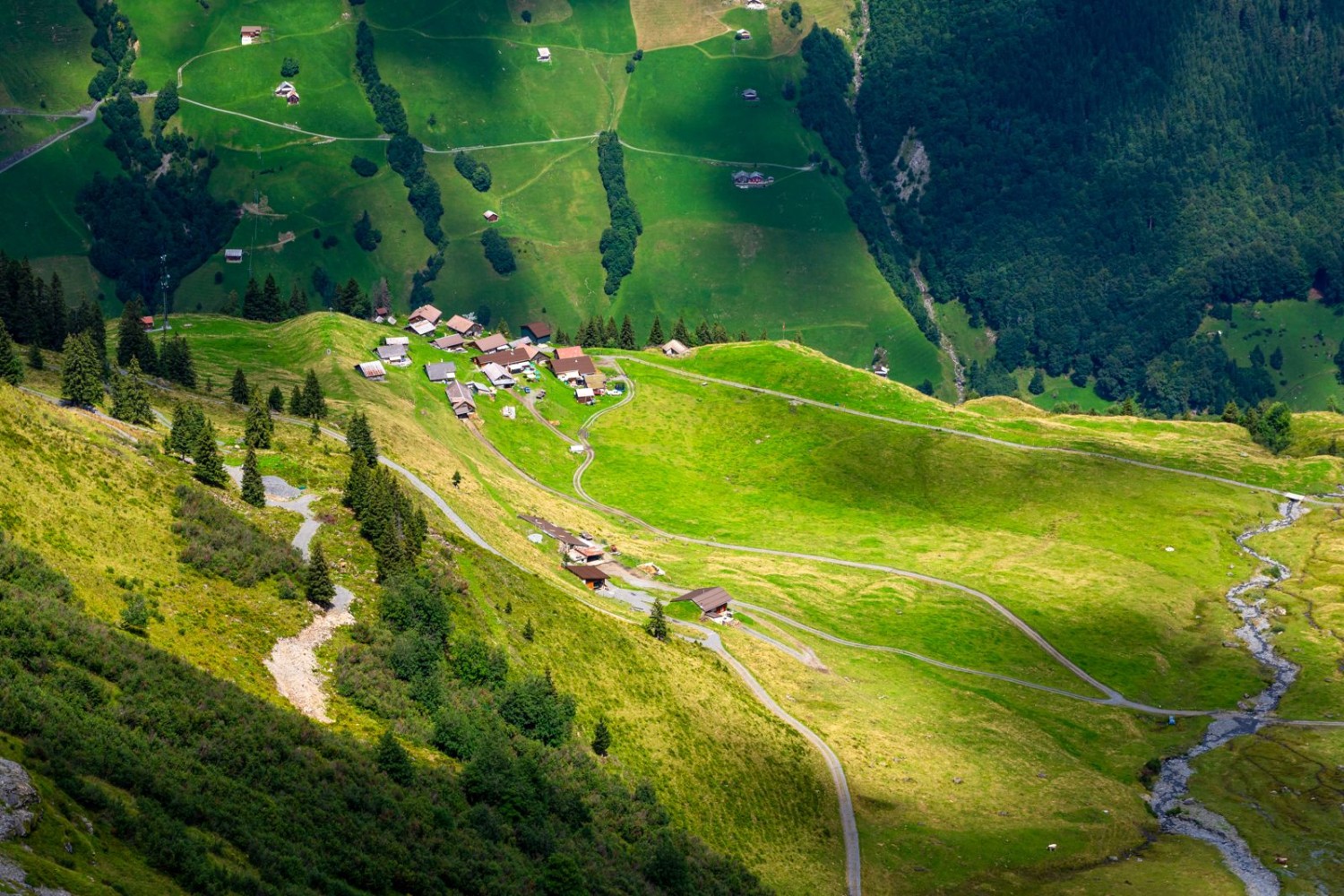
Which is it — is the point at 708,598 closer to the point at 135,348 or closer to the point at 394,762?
the point at 394,762

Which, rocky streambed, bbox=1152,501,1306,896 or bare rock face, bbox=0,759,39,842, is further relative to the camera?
rocky streambed, bbox=1152,501,1306,896

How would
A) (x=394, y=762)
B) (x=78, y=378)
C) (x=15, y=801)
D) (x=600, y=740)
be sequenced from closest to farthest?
1. (x=15, y=801)
2. (x=394, y=762)
3. (x=600, y=740)
4. (x=78, y=378)

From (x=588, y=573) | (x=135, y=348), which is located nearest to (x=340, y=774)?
(x=588, y=573)

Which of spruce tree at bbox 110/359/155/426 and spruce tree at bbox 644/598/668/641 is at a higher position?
spruce tree at bbox 110/359/155/426

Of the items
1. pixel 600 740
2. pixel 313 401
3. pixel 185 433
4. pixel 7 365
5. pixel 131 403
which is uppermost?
pixel 7 365

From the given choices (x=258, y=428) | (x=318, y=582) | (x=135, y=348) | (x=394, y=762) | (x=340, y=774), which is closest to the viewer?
(x=340, y=774)

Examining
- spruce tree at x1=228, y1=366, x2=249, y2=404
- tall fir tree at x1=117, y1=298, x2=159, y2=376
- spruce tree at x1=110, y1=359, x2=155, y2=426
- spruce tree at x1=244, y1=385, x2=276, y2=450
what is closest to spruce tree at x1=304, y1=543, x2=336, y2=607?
spruce tree at x1=244, y1=385, x2=276, y2=450

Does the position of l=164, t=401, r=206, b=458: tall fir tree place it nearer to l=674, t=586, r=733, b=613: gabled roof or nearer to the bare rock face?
l=674, t=586, r=733, b=613: gabled roof
